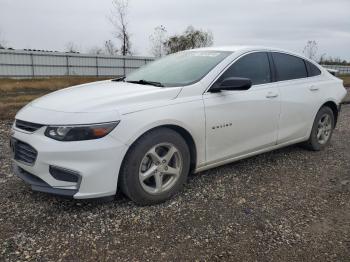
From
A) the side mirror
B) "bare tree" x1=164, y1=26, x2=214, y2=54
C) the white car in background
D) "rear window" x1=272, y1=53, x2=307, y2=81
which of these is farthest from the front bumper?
"bare tree" x1=164, y1=26, x2=214, y2=54

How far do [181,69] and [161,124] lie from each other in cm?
110

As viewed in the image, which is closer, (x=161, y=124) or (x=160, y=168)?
(x=161, y=124)

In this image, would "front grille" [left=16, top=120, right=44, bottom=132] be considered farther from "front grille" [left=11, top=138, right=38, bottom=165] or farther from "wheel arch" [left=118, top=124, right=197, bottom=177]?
"wheel arch" [left=118, top=124, right=197, bottom=177]

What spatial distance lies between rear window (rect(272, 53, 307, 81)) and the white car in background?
18 millimetres

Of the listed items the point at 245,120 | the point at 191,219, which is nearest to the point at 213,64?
the point at 245,120

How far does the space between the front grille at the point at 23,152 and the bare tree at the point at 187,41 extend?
42.1m

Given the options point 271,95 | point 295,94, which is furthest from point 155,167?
point 295,94

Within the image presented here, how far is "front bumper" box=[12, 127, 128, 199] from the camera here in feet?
10.3

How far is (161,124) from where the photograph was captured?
3.51 metres

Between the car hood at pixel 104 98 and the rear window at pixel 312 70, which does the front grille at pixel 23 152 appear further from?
the rear window at pixel 312 70

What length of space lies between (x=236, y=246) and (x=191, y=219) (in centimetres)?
55

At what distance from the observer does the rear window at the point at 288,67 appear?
4946mm

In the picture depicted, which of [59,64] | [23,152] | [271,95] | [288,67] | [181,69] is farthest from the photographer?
[59,64]

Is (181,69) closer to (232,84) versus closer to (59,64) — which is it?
(232,84)
